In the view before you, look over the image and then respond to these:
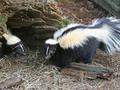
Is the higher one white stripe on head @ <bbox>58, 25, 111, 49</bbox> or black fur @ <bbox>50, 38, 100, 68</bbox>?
white stripe on head @ <bbox>58, 25, 111, 49</bbox>

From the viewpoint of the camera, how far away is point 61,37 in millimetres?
5434

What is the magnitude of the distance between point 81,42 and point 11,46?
1019 mm

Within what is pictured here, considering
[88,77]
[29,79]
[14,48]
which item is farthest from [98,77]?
[14,48]

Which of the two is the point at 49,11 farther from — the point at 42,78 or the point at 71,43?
the point at 42,78

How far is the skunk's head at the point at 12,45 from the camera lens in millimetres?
5582

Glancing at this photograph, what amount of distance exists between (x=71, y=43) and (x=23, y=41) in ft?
3.68

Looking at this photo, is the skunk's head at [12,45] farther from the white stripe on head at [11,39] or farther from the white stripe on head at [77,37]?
the white stripe on head at [77,37]

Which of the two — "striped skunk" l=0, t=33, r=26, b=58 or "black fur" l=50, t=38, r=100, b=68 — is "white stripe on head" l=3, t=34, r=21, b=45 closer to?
"striped skunk" l=0, t=33, r=26, b=58

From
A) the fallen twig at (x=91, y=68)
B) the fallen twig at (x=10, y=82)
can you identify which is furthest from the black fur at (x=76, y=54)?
the fallen twig at (x=10, y=82)

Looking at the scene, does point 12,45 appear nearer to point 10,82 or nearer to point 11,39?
point 11,39

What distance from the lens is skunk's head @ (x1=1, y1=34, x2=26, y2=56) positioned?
558 cm

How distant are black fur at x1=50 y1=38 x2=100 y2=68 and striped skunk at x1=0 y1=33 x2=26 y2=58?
0.47 metres

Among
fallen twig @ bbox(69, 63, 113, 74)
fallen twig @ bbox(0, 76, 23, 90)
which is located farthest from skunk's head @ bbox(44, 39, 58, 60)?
fallen twig @ bbox(0, 76, 23, 90)

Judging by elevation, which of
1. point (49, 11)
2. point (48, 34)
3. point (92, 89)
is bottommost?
point (92, 89)
